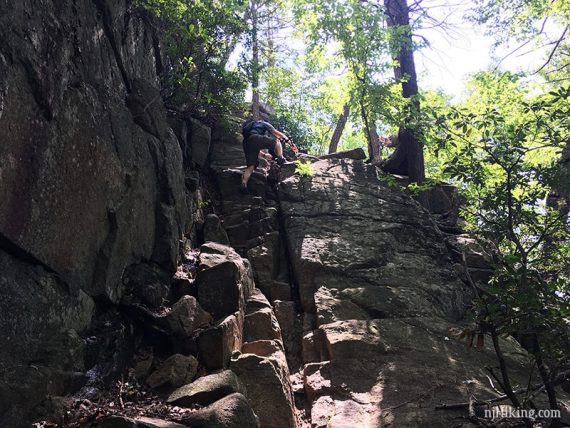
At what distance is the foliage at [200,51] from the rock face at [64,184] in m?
2.56

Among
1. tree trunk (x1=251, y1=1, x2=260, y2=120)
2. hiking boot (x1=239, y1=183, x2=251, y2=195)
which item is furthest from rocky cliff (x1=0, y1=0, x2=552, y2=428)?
tree trunk (x1=251, y1=1, x2=260, y2=120)

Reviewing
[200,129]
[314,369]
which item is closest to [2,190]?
[314,369]

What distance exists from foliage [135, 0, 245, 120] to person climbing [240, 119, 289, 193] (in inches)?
36.3

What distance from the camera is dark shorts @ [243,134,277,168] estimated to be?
10.9m

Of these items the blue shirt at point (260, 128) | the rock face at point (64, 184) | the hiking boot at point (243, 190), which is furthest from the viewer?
the blue shirt at point (260, 128)

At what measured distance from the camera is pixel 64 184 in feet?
15.2

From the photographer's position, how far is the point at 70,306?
4.63 m

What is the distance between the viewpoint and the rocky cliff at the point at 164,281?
4055 millimetres

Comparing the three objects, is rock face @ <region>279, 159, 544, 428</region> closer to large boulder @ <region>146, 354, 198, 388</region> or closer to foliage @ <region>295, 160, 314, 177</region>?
foliage @ <region>295, 160, 314, 177</region>

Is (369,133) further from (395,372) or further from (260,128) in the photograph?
(395,372)

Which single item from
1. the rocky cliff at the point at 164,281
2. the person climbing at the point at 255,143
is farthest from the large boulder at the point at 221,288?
the person climbing at the point at 255,143

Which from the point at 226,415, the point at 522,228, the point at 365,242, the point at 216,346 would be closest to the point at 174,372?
the point at 216,346

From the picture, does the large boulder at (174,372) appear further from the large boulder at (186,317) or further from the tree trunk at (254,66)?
the tree trunk at (254,66)

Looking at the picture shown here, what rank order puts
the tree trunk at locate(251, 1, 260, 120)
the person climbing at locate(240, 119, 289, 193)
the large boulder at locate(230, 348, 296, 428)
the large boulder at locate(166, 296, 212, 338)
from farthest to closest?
the tree trunk at locate(251, 1, 260, 120)
the person climbing at locate(240, 119, 289, 193)
the large boulder at locate(166, 296, 212, 338)
the large boulder at locate(230, 348, 296, 428)
